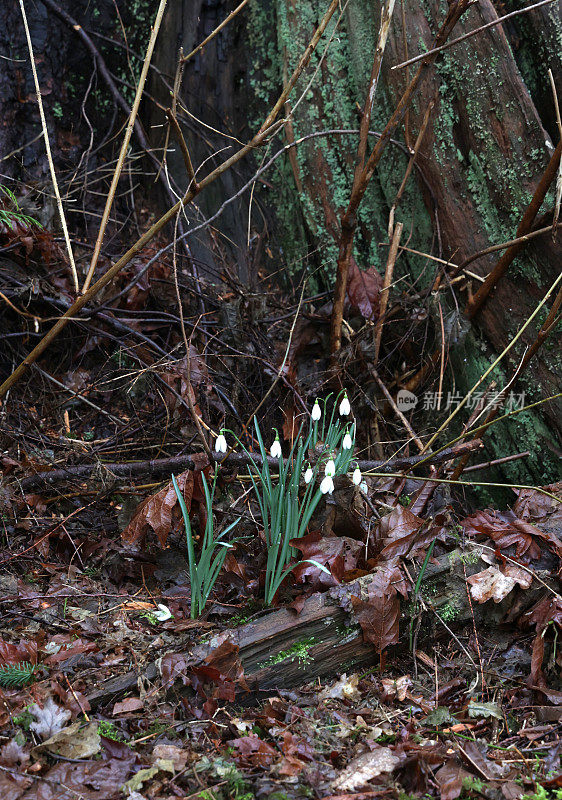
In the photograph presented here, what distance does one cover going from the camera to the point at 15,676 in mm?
1771

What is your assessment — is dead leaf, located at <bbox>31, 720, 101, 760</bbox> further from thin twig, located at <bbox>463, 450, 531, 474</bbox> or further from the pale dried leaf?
thin twig, located at <bbox>463, 450, 531, 474</bbox>

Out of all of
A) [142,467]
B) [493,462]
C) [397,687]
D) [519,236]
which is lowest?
[397,687]

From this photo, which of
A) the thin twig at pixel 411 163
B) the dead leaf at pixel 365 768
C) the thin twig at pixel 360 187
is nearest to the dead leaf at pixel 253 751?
the dead leaf at pixel 365 768

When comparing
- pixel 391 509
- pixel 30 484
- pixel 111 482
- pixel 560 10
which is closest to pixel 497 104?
pixel 560 10

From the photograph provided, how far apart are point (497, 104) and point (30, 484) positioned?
315 cm

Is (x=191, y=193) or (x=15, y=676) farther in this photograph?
(x=191, y=193)

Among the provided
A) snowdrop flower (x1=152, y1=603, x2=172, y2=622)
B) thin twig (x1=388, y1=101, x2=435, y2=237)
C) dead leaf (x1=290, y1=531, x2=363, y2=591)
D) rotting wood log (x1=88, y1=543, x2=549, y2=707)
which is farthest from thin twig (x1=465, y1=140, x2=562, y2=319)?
snowdrop flower (x1=152, y1=603, x2=172, y2=622)

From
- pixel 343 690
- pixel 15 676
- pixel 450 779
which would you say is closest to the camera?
pixel 450 779

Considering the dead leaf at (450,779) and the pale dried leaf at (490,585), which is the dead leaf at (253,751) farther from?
the pale dried leaf at (490,585)

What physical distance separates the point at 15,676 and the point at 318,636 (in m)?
0.95

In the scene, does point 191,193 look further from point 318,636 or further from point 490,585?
point 490,585
